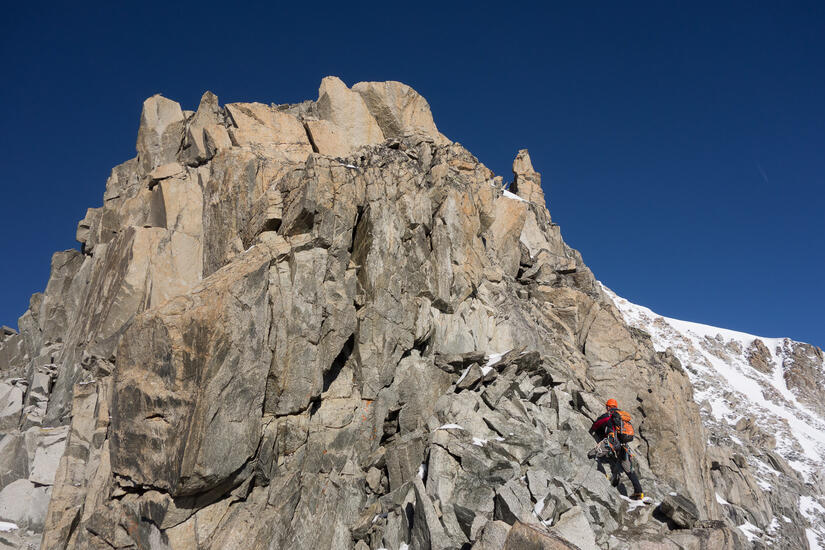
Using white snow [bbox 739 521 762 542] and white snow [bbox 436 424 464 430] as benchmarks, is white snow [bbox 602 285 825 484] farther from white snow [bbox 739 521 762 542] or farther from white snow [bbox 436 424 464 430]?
white snow [bbox 436 424 464 430]

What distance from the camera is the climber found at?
17266 mm

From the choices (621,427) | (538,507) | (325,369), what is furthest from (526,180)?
(538,507)

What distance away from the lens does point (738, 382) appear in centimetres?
9175

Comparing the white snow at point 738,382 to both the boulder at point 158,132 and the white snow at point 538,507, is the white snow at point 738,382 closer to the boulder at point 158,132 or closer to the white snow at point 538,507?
the white snow at point 538,507

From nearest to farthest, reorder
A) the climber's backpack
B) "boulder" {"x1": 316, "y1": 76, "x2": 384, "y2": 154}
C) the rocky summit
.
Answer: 1. the rocky summit
2. the climber's backpack
3. "boulder" {"x1": 316, "y1": 76, "x2": 384, "y2": 154}

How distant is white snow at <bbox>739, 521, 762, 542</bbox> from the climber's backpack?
85.1 feet

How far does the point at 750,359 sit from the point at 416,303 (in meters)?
109

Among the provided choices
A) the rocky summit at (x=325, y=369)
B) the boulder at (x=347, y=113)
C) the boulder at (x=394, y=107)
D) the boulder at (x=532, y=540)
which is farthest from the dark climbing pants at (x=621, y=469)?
the boulder at (x=394, y=107)

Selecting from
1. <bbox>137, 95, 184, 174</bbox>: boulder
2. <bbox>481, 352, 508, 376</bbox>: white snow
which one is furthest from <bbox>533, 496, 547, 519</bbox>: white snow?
<bbox>137, 95, 184, 174</bbox>: boulder

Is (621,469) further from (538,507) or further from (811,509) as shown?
(811,509)

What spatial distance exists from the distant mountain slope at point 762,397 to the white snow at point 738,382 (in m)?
0.16

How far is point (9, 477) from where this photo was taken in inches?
899

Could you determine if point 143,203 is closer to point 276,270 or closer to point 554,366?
point 276,270

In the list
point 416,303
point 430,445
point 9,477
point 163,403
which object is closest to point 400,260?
point 416,303
